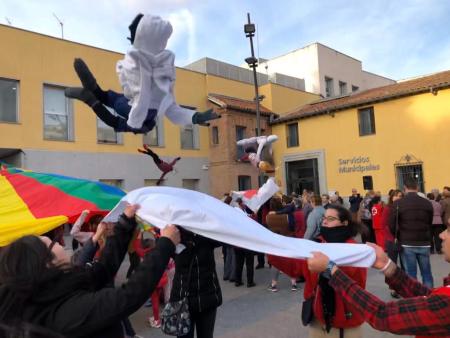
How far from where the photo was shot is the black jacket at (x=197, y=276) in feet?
11.3

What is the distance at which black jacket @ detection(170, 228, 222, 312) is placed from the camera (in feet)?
11.3

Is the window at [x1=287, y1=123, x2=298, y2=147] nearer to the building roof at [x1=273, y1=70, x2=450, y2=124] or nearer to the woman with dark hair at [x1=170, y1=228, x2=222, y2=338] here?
the building roof at [x1=273, y1=70, x2=450, y2=124]

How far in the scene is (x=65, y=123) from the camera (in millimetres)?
15367

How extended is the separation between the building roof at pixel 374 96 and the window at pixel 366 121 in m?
0.41

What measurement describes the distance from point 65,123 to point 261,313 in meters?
11.9

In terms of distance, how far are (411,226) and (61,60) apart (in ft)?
43.3

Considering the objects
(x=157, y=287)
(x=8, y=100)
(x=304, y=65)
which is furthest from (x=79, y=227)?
(x=304, y=65)

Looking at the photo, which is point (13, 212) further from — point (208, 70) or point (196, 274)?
point (208, 70)

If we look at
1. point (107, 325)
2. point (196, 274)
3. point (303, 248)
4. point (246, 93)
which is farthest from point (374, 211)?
point (246, 93)

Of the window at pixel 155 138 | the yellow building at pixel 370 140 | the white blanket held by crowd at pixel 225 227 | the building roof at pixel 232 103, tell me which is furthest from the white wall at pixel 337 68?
the white blanket held by crowd at pixel 225 227

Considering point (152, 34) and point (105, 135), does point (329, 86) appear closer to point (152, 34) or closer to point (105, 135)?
point (105, 135)

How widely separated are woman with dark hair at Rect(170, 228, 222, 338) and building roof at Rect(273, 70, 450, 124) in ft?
54.2

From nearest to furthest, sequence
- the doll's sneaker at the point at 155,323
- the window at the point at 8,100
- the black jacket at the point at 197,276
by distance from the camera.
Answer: the black jacket at the point at 197,276 → the doll's sneaker at the point at 155,323 → the window at the point at 8,100

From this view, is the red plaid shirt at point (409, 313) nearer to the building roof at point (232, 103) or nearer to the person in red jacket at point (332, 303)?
the person in red jacket at point (332, 303)
